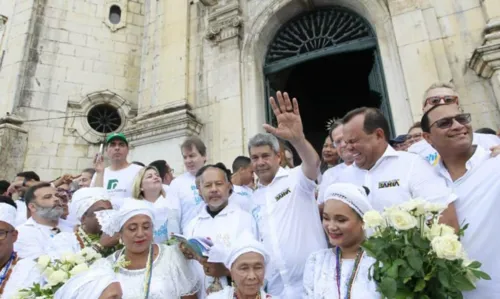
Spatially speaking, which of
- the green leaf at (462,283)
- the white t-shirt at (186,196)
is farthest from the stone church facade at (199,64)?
the green leaf at (462,283)

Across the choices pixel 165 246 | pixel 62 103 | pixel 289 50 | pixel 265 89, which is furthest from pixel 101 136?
pixel 165 246

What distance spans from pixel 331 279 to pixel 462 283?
0.71 m

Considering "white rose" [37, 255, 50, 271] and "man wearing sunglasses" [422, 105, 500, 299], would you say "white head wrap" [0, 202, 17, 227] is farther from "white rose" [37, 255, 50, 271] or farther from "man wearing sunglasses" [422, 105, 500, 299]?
"man wearing sunglasses" [422, 105, 500, 299]

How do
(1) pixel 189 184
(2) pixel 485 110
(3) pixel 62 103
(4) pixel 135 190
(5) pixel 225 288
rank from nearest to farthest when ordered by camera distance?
(5) pixel 225 288 < (4) pixel 135 190 < (1) pixel 189 184 < (2) pixel 485 110 < (3) pixel 62 103

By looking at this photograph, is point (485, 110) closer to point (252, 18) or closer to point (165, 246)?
point (252, 18)

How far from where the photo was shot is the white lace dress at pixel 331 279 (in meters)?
1.96

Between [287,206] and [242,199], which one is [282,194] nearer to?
[287,206]

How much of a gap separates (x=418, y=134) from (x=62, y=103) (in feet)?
31.2

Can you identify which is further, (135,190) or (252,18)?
(252,18)

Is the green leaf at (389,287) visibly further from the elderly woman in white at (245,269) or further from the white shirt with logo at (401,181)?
the elderly woman in white at (245,269)

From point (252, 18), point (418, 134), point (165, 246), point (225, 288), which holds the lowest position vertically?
point (225, 288)

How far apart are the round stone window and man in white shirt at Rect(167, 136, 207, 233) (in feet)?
21.3

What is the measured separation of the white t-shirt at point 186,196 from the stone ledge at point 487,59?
201 inches

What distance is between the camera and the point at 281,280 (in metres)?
2.84
